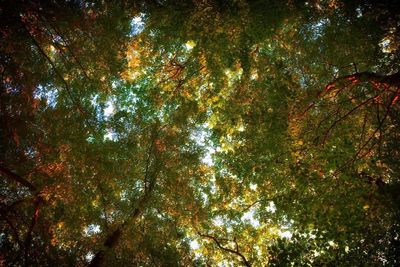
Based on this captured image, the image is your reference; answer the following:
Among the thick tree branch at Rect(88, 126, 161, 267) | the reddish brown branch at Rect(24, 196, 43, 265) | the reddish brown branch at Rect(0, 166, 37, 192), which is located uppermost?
the thick tree branch at Rect(88, 126, 161, 267)

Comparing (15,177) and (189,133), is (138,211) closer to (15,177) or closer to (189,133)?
(189,133)

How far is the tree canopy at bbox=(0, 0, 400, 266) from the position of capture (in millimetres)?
7945

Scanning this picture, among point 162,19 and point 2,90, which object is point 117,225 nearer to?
point 2,90

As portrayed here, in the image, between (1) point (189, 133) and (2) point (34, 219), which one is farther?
(1) point (189, 133)

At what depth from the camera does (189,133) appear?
48.8 feet

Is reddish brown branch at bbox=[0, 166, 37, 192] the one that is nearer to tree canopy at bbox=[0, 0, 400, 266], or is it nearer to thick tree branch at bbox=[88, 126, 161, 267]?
tree canopy at bbox=[0, 0, 400, 266]

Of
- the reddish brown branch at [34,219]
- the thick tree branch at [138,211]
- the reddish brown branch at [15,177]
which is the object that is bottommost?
the reddish brown branch at [34,219]

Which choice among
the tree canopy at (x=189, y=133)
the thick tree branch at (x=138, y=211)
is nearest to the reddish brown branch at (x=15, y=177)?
the tree canopy at (x=189, y=133)

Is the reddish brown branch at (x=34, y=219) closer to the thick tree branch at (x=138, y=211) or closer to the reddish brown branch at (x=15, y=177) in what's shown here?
the reddish brown branch at (x=15, y=177)

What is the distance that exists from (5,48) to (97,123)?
3.71 m

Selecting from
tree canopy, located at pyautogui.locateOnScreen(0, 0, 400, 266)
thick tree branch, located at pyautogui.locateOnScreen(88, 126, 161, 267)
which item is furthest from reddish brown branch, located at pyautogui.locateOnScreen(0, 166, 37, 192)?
thick tree branch, located at pyautogui.locateOnScreen(88, 126, 161, 267)

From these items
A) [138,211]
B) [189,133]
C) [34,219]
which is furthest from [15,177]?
[189,133]

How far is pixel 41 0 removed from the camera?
8039 millimetres

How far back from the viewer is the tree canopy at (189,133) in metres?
7.95
